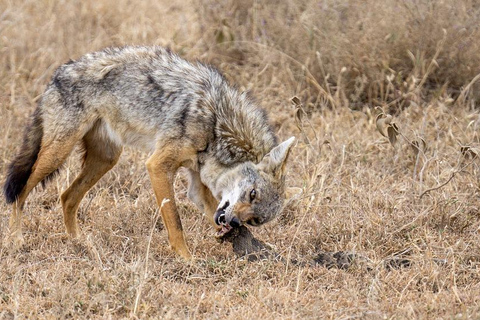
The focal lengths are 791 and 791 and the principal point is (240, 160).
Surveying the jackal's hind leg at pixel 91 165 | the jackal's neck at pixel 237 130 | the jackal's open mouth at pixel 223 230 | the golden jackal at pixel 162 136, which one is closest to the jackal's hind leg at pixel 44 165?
the golden jackal at pixel 162 136

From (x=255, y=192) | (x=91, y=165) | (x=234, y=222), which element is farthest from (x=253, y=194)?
(x=91, y=165)

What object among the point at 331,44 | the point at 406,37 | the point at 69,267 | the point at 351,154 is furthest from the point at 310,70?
the point at 69,267

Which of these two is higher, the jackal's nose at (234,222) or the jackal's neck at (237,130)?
the jackal's neck at (237,130)

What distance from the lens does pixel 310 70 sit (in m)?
10.1

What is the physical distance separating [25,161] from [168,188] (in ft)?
4.60

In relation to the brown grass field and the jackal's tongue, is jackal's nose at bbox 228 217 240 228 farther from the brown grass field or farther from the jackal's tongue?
the brown grass field

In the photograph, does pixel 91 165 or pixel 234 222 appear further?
pixel 91 165

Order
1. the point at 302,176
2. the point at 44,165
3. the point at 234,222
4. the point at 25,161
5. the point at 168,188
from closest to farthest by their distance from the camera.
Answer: the point at 234,222, the point at 168,188, the point at 44,165, the point at 25,161, the point at 302,176

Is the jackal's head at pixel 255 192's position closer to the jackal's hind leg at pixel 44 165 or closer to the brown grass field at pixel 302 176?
the brown grass field at pixel 302 176

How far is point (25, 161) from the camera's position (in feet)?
23.1

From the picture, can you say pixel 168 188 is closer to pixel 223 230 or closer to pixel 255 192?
pixel 223 230

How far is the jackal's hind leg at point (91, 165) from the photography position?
7.18 metres

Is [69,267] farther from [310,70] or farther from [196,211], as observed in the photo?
[310,70]

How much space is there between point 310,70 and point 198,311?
530cm
